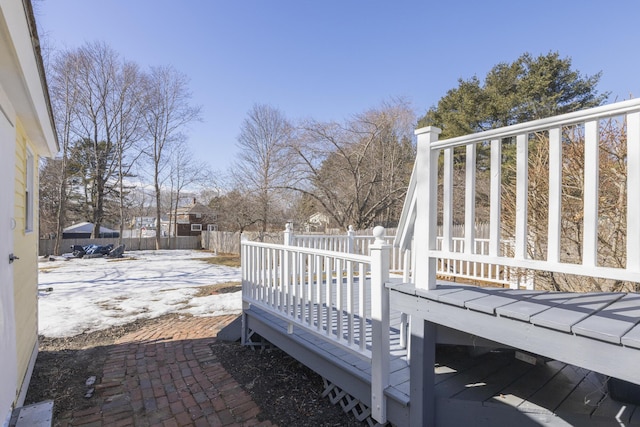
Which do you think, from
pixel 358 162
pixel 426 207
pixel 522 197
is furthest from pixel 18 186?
pixel 358 162

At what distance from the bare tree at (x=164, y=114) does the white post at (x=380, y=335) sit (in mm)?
21236

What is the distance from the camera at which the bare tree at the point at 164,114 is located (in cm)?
2036

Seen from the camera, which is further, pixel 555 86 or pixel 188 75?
pixel 188 75

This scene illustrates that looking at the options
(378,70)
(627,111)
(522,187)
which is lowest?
(522,187)

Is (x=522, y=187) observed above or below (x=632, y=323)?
above

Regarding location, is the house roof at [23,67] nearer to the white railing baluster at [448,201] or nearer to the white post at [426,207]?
the white post at [426,207]

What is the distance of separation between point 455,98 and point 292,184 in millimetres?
10092

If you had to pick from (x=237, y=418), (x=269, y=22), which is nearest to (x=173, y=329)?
(x=237, y=418)

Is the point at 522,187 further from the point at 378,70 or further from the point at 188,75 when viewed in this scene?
the point at 188,75

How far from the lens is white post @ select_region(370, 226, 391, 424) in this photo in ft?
7.06

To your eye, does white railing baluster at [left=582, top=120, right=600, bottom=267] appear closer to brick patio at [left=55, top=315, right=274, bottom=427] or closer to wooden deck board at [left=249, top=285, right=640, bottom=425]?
wooden deck board at [left=249, top=285, right=640, bottom=425]

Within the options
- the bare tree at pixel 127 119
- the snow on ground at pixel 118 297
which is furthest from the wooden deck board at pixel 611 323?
the bare tree at pixel 127 119

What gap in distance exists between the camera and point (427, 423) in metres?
1.96

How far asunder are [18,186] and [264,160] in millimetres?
13710
